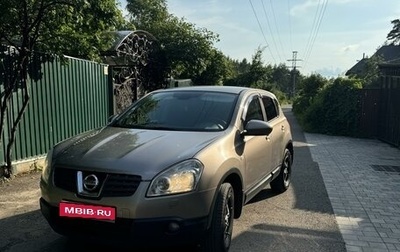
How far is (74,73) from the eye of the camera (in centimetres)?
896

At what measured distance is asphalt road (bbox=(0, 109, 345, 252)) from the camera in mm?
4227

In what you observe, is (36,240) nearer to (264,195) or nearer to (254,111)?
(254,111)

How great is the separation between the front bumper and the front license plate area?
44mm

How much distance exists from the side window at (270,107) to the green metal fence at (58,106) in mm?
4187

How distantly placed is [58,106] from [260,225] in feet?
17.3

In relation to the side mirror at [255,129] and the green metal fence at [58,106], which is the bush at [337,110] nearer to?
the green metal fence at [58,106]

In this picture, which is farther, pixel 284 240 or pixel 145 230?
pixel 284 240

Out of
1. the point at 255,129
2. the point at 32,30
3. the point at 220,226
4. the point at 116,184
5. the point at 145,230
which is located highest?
the point at 32,30

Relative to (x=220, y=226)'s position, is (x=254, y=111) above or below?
above

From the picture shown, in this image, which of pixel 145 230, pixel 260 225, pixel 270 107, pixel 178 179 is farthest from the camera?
pixel 270 107

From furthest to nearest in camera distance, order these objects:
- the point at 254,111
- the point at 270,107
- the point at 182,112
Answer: the point at 270,107
the point at 254,111
the point at 182,112

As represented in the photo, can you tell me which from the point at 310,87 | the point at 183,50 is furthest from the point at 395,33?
the point at 183,50

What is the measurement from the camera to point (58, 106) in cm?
838

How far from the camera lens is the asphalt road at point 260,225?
4.23 meters
